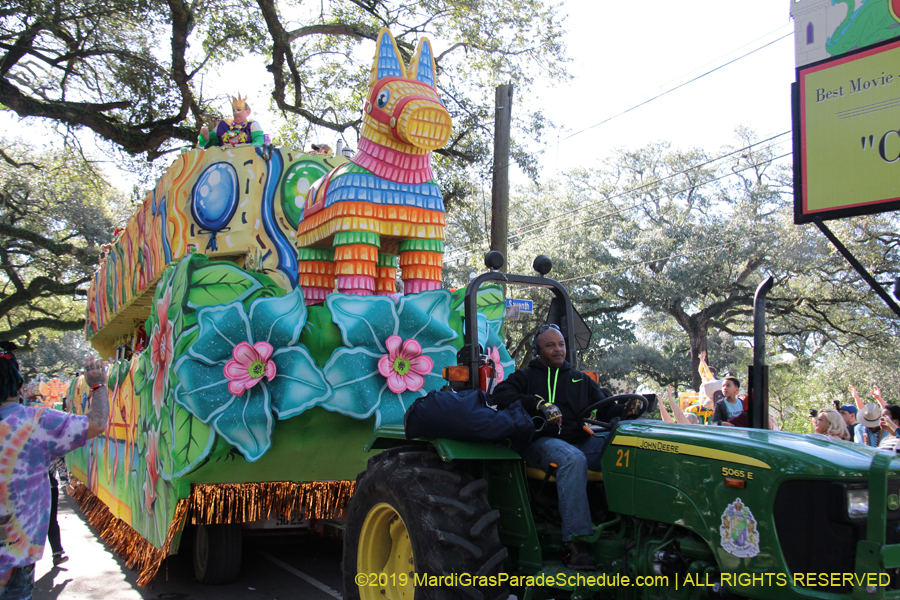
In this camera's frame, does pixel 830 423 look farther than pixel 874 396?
No

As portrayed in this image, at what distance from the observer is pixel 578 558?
11.1ft

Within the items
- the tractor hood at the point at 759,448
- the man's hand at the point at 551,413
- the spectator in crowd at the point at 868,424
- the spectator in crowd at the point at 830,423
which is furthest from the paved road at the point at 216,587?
the spectator in crowd at the point at 868,424

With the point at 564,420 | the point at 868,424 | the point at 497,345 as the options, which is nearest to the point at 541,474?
the point at 564,420

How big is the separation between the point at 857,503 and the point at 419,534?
194cm

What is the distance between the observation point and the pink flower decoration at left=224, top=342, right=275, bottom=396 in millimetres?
5305

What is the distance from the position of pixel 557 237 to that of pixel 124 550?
2045 centimetres

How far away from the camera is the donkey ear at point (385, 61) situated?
673 centimetres

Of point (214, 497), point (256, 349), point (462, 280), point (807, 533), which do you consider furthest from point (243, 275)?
point (462, 280)

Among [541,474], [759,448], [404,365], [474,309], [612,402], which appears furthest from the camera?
[404,365]

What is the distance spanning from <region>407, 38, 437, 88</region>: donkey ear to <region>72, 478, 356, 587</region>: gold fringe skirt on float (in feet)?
12.8

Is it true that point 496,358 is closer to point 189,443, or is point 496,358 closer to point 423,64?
point 189,443

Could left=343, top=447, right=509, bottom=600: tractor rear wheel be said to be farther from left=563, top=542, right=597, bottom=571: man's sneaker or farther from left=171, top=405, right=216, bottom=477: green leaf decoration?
left=171, top=405, right=216, bottom=477: green leaf decoration

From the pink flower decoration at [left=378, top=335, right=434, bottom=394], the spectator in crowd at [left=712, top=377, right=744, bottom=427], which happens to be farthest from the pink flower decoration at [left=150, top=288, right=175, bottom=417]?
the spectator in crowd at [left=712, top=377, right=744, bottom=427]

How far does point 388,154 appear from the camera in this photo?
661cm
